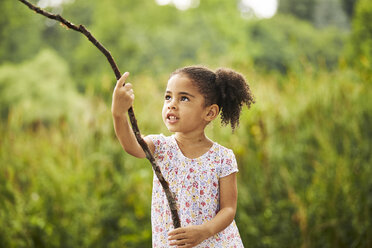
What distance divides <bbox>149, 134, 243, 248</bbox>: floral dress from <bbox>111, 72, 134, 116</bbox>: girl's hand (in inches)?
13.7

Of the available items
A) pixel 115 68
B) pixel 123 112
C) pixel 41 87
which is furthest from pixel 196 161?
pixel 41 87

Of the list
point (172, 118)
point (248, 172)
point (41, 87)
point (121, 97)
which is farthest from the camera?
point (41, 87)

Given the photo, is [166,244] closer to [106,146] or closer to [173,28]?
[106,146]

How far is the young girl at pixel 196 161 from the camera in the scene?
1556 millimetres

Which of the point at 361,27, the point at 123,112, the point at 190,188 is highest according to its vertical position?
the point at 361,27

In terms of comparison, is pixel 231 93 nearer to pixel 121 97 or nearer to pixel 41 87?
pixel 121 97

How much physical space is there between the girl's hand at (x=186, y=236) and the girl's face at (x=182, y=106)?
0.38 m

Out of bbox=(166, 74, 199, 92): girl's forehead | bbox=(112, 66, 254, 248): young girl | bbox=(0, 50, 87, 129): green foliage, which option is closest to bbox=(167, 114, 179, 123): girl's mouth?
bbox=(112, 66, 254, 248): young girl

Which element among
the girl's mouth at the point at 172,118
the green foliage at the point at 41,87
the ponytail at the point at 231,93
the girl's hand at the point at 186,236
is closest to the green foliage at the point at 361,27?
the green foliage at the point at 41,87

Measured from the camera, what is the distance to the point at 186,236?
139 cm

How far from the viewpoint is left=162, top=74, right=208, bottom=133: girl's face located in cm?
154

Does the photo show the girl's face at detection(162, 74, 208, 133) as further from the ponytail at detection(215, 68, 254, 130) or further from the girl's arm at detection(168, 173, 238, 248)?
the girl's arm at detection(168, 173, 238, 248)

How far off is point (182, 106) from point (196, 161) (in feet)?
0.77

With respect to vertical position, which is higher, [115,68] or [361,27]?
[361,27]
